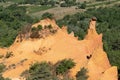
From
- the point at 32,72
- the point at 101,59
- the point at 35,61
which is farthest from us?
the point at 101,59

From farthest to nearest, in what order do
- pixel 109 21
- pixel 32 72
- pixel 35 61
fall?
pixel 109 21 < pixel 35 61 < pixel 32 72

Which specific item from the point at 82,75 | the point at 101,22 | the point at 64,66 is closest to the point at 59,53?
the point at 64,66

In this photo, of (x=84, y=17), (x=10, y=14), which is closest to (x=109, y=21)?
(x=84, y=17)

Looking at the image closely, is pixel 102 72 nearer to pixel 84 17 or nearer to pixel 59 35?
pixel 59 35

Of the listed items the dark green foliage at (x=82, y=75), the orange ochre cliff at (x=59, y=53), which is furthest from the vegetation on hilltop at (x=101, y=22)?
the dark green foliage at (x=82, y=75)

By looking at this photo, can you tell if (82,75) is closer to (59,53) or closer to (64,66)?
(64,66)

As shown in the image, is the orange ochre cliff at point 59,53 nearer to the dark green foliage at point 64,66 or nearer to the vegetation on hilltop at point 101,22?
the dark green foliage at point 64,66

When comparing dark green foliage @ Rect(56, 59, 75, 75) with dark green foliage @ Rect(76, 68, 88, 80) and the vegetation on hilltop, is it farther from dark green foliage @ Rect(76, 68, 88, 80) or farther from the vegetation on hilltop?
the vegetation on hilltop
